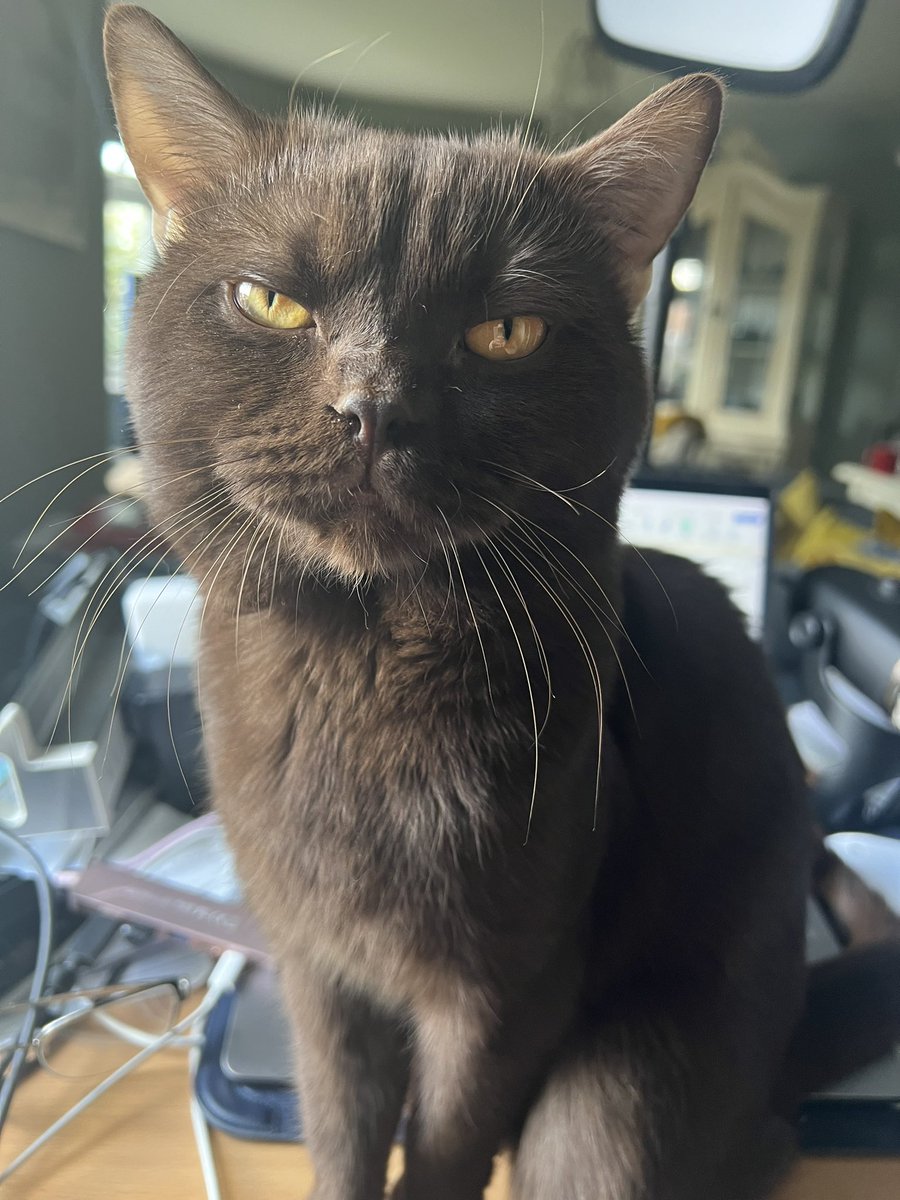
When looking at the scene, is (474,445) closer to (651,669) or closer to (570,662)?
(570,662)

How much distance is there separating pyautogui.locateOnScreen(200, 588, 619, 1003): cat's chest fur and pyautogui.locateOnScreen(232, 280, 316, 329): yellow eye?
0.15 meters

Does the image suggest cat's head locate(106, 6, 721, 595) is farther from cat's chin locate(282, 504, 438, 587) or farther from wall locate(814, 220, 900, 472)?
wall locate(814, 220, 900, 472)

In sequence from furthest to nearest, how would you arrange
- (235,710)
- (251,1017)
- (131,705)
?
1. (131,705)
2. (251,1017)
3. (235,710)

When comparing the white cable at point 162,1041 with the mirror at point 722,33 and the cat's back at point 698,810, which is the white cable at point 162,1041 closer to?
the cat's back at point 698,810

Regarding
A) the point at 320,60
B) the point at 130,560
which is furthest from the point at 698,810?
the point at 320,60

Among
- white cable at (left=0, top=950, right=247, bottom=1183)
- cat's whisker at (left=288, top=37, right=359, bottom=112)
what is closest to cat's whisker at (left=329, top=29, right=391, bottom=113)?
cat's whisker at (left=288, top=37, right=359, bottom=112)

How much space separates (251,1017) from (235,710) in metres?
0.30

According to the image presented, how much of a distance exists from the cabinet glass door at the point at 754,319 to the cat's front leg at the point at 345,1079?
57cm

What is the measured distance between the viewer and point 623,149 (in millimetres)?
386

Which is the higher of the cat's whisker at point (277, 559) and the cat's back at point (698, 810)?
the cat's whisker at point (277, 559)

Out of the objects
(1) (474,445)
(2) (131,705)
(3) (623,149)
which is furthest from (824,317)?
(2) (131,705)

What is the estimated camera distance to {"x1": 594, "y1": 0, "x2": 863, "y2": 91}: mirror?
47 centimetres

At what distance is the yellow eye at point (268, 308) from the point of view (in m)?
0.36

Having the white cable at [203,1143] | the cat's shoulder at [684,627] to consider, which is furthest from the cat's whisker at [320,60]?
the white cable at [203,1143]
